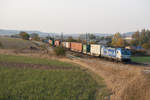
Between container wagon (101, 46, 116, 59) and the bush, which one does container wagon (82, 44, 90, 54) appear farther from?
container wagon (101, 46, 116, 59)

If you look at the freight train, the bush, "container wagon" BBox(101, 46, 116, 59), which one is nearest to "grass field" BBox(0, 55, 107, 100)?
the freight train

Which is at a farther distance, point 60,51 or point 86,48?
point 86,48

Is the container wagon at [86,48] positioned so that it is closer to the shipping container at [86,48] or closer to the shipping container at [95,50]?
the shipping container at [86,48]

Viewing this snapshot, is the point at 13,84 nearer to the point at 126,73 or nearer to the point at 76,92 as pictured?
the point at 76,92

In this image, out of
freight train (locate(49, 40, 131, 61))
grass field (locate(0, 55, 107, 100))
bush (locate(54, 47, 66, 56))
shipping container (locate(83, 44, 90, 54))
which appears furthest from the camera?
shipping container (locate(83, 44, 90, 54))

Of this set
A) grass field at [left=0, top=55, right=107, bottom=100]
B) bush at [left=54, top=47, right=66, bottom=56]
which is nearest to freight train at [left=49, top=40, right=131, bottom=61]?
bush at [left=54, top=47, right=66, bottom=56]

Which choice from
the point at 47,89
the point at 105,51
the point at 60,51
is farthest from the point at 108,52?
the point at 47,89

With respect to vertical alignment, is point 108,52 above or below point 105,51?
below

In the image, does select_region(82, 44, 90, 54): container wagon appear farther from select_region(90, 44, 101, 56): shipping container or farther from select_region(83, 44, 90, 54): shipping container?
select_region(90, 44, 101, 56): shipping container

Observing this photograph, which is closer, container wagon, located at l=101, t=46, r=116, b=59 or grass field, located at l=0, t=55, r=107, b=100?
grass field, located at l=0, t=55, r=107, b=100

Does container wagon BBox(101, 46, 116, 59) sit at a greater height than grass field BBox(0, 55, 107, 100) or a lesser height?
greater

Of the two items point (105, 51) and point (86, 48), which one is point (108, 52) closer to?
point (105, 51)

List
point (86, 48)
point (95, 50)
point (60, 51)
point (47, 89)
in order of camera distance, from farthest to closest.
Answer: point (86, 48), point (60, 51), point (95, 50), point (47, 89)

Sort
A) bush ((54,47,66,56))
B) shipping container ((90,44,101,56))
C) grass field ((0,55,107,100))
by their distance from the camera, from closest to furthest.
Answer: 1. grass field ((0,55,107,100))
2. shipping container ((90,44,101,56))
3. bush ((54,47,66,56))
